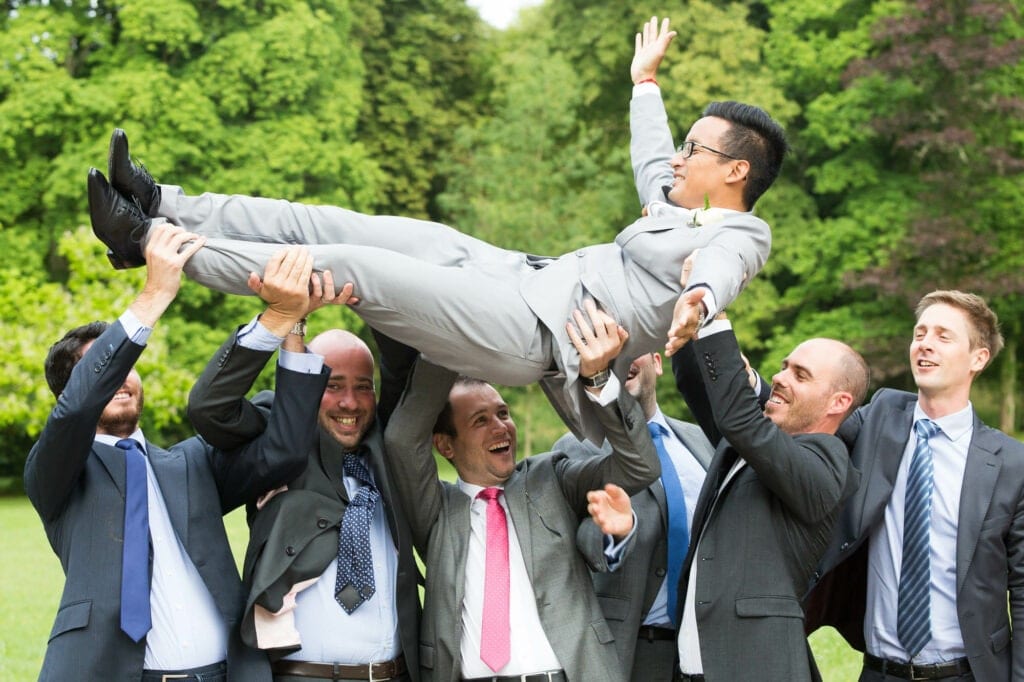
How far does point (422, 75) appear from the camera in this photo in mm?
37500

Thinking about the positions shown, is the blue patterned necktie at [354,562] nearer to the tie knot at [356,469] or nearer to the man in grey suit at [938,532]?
the tie knot at [356,469]

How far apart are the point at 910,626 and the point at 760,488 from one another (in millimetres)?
853

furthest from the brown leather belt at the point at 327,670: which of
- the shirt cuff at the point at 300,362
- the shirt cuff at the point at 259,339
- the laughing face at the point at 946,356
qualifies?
the laughing face at the point at 946,356

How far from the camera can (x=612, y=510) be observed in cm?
512

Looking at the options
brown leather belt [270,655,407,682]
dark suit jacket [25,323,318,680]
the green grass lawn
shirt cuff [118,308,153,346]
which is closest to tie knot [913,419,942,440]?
brown leather belt [270,655,407,682]

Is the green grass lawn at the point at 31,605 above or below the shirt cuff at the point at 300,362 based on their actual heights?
below

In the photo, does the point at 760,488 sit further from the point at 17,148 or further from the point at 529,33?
→ the point at 529,33

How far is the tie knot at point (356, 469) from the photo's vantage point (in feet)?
17.7

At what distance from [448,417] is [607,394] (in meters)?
0.93

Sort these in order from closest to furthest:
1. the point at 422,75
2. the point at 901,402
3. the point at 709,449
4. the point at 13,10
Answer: the point at 901,402 → the point at 709,449 → the point at 13,10 → the point at 422,75

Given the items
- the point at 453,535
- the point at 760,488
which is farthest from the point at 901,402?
the point at 453,535

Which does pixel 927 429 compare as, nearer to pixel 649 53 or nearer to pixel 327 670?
pixel 649 53

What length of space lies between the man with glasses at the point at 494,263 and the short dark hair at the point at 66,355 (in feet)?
1.69

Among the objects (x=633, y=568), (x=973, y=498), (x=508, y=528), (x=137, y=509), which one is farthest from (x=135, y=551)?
(x=973, y=498)
